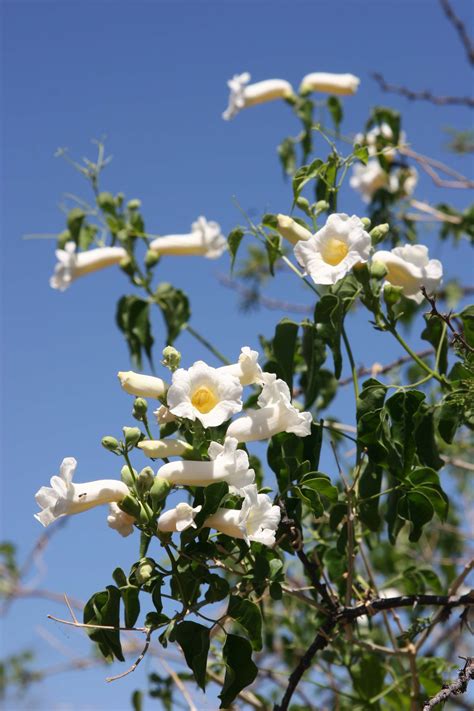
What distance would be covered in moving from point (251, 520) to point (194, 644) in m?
0.20

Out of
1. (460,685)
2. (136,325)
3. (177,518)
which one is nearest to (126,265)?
(136,325)

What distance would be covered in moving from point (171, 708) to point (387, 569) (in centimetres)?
155

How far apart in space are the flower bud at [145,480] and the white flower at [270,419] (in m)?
0.18

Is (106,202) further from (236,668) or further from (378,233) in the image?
(236,668)

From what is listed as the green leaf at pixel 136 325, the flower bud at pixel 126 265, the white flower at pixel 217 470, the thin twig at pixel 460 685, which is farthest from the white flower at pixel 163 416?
the flower bud at pixel 126 265

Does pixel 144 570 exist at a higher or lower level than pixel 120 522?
lower

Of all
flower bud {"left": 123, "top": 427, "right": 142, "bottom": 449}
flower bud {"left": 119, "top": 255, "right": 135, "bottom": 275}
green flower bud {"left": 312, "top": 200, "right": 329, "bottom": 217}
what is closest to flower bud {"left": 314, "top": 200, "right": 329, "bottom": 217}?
green flower bud {"left": 312, "top": 200, "right": 329, "bottom": 217}

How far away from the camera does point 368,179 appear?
3715 mm

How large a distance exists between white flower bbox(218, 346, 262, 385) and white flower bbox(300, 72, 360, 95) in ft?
5.76

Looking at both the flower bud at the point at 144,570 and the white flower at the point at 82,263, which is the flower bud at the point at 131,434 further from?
the white flower at the point at 82,263

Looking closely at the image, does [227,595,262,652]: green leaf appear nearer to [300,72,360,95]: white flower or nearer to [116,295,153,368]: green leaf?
[116,295,153,368]: green leaf

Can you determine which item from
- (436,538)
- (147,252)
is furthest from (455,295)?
(147,252)

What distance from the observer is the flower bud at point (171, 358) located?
56.2 inches

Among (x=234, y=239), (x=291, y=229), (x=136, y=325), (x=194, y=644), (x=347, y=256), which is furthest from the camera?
(x=136, y=325)
